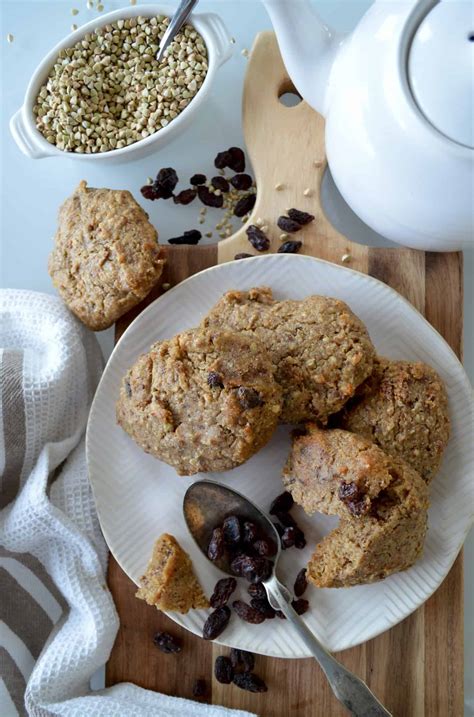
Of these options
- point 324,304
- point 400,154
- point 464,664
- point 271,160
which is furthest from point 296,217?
point 464,664

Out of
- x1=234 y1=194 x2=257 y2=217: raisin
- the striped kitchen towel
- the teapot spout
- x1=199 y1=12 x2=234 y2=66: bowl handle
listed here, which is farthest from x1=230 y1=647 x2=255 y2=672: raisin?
x1=199 y1=12 x2=234 y2=66: bowl handle

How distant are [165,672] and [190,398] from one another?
0.78 metres

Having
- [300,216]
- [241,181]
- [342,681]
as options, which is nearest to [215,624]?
[342,681]

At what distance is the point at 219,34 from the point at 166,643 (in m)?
1.58

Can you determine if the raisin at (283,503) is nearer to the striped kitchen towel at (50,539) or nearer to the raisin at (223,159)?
the striped kitchen towel at (50,539)

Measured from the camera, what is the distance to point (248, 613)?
195 centimetres

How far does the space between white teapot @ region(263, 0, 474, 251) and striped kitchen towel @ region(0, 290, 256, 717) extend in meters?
0.83

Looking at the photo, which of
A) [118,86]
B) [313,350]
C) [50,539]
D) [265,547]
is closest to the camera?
[313,350]

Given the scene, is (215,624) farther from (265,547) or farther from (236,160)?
(236,160)

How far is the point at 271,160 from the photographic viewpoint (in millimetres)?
2131

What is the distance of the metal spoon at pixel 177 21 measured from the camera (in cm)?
201

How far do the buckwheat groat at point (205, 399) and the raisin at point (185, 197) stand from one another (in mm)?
528

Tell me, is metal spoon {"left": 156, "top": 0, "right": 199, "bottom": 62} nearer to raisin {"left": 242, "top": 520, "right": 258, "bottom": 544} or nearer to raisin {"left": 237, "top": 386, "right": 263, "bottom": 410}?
raisin {"left": 237, "top": 386, "right": 263, "bottom": 410}

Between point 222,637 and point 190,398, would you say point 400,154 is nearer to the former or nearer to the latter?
point 190,398
